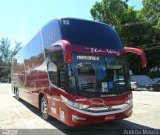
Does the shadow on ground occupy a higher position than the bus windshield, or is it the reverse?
the bus windshield

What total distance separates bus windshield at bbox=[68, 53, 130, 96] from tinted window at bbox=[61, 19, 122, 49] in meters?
0.53

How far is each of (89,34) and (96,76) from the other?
151 cm

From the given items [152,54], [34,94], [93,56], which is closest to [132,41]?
[152,54]

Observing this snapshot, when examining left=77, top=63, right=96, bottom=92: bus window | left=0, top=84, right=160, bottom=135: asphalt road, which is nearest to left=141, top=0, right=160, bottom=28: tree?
left=0, top=84, right=160, bottom=135: asphalt road

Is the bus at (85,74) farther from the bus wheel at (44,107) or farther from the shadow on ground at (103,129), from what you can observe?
the bus wheel at (44,107)

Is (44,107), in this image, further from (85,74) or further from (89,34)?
(89,34)

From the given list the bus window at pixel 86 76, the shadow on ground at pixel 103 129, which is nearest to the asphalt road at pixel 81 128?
the shadow on ground at pixel 103 129

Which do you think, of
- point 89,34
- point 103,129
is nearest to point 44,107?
point 103,129

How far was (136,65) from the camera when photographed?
54281 millimetres

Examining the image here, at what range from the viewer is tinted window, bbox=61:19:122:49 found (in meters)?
10.2

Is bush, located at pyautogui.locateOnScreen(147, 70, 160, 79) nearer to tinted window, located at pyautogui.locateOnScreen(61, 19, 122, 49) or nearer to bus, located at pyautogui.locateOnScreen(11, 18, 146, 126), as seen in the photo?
bus, located at pyautogui.locateOnScreen(11, 18, 146, 126)

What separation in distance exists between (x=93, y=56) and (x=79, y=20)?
1.52 m

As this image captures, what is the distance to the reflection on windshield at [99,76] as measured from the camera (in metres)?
9.57

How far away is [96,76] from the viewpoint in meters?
9.77
